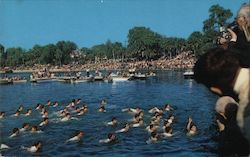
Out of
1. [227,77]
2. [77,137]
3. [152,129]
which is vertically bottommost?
[77,137]

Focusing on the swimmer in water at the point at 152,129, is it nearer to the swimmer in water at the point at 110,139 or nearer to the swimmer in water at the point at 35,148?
the swimmer in water at the point at 110,139

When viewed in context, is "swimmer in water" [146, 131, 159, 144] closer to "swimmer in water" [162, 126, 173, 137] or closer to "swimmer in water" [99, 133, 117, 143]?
"swimmer in water" [162, 126, 173, 137]

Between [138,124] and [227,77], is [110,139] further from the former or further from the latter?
[227,77]

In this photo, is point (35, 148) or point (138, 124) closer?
point (35, 148)

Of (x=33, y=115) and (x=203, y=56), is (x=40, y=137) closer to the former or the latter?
(x=33, y=115)

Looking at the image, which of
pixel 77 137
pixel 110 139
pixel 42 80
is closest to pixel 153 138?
pixel 110 139

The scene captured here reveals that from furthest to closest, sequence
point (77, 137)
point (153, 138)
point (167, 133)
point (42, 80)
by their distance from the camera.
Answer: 1. point (42, 80)
2. point (167, 133)
3. point (77, 137)
4. point (153, 138)

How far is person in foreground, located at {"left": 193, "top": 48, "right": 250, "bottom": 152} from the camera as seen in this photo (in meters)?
3.26

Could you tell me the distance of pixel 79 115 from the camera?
38812mm

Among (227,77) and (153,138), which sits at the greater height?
(227,77)

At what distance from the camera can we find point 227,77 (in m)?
3.38

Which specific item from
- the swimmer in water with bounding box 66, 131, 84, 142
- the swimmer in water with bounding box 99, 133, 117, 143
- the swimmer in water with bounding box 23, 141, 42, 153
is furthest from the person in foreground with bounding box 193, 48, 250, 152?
the swimmer in water with bounding box 66, 131, 84, 142

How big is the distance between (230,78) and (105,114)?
36.4 metres

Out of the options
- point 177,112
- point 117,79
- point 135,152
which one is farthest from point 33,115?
point 117,79
